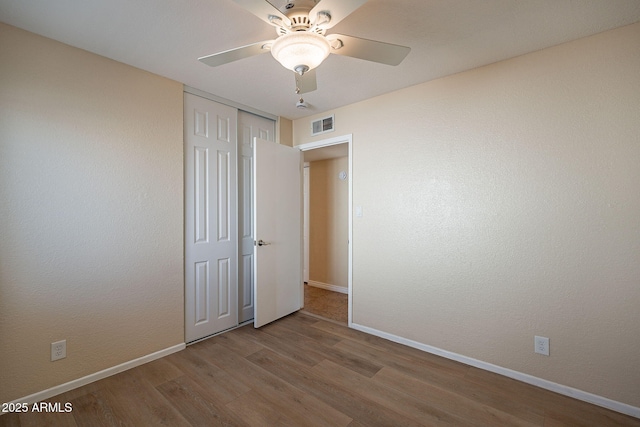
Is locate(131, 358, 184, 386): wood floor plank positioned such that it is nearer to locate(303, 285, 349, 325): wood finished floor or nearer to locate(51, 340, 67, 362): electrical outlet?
locate(51, 340, 67, 362): electrical outlet

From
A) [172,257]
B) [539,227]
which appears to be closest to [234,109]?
[172,257]

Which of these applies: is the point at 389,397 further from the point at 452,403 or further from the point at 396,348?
the point at 396,348

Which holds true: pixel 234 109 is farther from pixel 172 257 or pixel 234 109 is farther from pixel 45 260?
pixel 45 260

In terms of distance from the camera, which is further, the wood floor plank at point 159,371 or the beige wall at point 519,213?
the wood floor plank at point 159,371

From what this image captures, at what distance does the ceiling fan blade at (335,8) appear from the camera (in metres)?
1.14


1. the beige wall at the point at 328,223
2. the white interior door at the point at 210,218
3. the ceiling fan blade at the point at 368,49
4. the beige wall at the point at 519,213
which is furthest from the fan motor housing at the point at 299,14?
the beige wall at the point at 328,223

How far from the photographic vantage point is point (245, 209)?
3102 mm

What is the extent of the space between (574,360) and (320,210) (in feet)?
11.2

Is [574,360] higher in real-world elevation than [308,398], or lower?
higher

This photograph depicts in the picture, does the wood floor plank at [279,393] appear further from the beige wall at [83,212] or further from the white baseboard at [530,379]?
the white baseboard at [530,379]

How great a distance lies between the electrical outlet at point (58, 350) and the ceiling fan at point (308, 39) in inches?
82.5

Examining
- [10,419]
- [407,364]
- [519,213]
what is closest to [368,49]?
[519,213]

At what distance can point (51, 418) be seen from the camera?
65.6 inches

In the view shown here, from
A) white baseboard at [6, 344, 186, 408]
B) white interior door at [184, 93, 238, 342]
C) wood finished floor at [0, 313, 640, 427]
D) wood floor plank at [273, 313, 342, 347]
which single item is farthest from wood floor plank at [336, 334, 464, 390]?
white baseboard at [6, 344, 186, 408]
